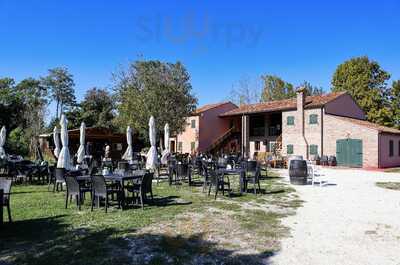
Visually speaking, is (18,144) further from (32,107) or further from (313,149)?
(313,149)

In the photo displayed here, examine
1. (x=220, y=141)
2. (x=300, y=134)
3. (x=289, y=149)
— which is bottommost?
(x=289, y=149)

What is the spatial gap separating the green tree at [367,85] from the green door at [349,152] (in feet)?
43.2

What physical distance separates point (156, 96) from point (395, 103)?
2530cm

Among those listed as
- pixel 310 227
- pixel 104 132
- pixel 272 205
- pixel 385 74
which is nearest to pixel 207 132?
pixel 104 132

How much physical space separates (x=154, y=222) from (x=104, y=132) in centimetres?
2590

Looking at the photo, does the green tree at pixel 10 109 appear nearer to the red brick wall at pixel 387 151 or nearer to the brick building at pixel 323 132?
the brick building at pixel 323 132

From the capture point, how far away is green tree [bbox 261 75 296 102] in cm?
4709

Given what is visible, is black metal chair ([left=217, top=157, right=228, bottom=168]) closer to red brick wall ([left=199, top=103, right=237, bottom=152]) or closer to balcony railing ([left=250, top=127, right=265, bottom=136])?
balcony railing ([left=250, top=127, right=265, bottom=136])

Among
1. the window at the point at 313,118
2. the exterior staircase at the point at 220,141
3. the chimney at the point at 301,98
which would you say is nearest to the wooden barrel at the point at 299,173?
the window at the point at 313,118

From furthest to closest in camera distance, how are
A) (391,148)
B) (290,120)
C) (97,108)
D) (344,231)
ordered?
(97,108) < (290,120) < (391,148) < (344,231)

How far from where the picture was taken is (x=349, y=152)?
76.3 ft

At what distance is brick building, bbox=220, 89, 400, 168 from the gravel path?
533 inches

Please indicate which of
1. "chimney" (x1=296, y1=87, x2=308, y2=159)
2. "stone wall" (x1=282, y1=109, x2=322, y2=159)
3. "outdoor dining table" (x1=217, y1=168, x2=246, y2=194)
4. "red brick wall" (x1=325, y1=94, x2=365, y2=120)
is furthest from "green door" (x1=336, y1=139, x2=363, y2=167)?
"outdoor dining table" (x1=217, y1=168, x2=246, y2=194)

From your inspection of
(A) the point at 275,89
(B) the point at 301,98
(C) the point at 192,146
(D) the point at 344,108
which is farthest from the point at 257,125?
(A) the point at 275,89
